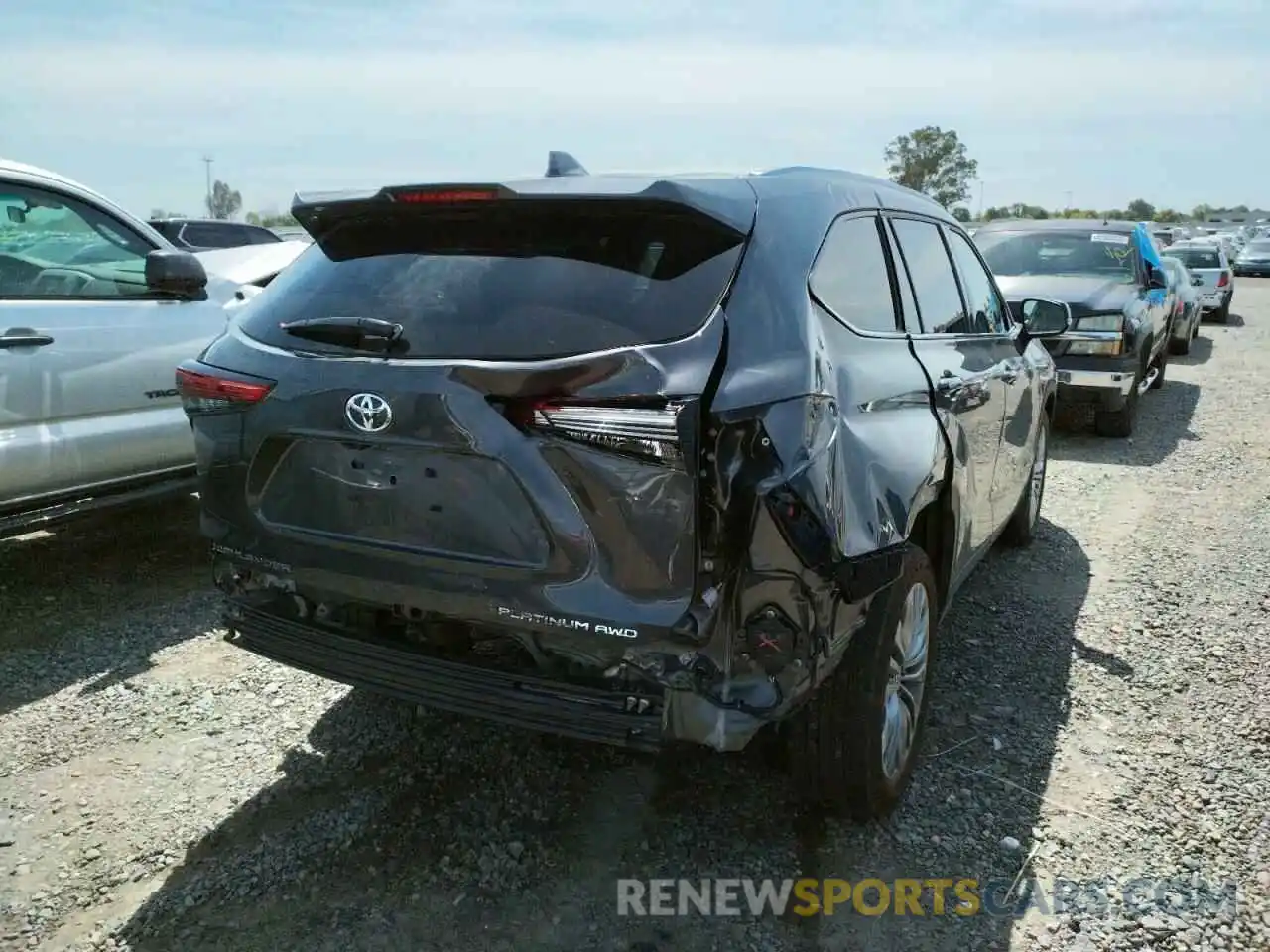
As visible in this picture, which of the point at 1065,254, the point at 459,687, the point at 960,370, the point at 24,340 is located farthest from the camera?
the point at 1065,254

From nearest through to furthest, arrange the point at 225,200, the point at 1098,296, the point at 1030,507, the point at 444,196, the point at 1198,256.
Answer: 1. the point at 444,196
2. the point at 1030,507
3. the point at 1098,296
4. the point at 1198,256
5. the point at 225,200

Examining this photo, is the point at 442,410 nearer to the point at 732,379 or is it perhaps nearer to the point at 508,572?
the point at 508,572

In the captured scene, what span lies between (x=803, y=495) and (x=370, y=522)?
43.5 inches

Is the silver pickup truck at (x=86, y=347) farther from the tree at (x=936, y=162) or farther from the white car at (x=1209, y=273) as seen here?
the tree at (x=936, y=162)

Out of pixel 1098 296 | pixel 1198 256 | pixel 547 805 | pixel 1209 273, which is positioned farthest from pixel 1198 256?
pixel 547 805

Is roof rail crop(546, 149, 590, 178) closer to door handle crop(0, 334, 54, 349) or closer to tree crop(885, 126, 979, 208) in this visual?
door handle crop(0, 334, 54, 349)

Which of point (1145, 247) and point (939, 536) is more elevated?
point (1145, 247)

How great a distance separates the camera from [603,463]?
92.3 inches

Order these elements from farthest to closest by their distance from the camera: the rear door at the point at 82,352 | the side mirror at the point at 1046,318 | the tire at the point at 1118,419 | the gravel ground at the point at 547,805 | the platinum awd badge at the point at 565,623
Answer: the tire at the point at 1118,419, the side mirror at the point at 1046,318, the rear door at the point at 82,352, the gravel ground at the point at 547,805, the platinum awd badge at the point at 565,623

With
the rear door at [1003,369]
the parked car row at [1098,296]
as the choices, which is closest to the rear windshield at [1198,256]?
the parked car row at [1098,296]

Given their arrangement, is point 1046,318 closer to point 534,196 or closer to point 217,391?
point 534,196

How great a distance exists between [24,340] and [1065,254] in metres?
9.05

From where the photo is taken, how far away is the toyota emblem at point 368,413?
2527 mm


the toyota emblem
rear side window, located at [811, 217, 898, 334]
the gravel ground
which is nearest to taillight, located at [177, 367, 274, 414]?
the toyota emblem
